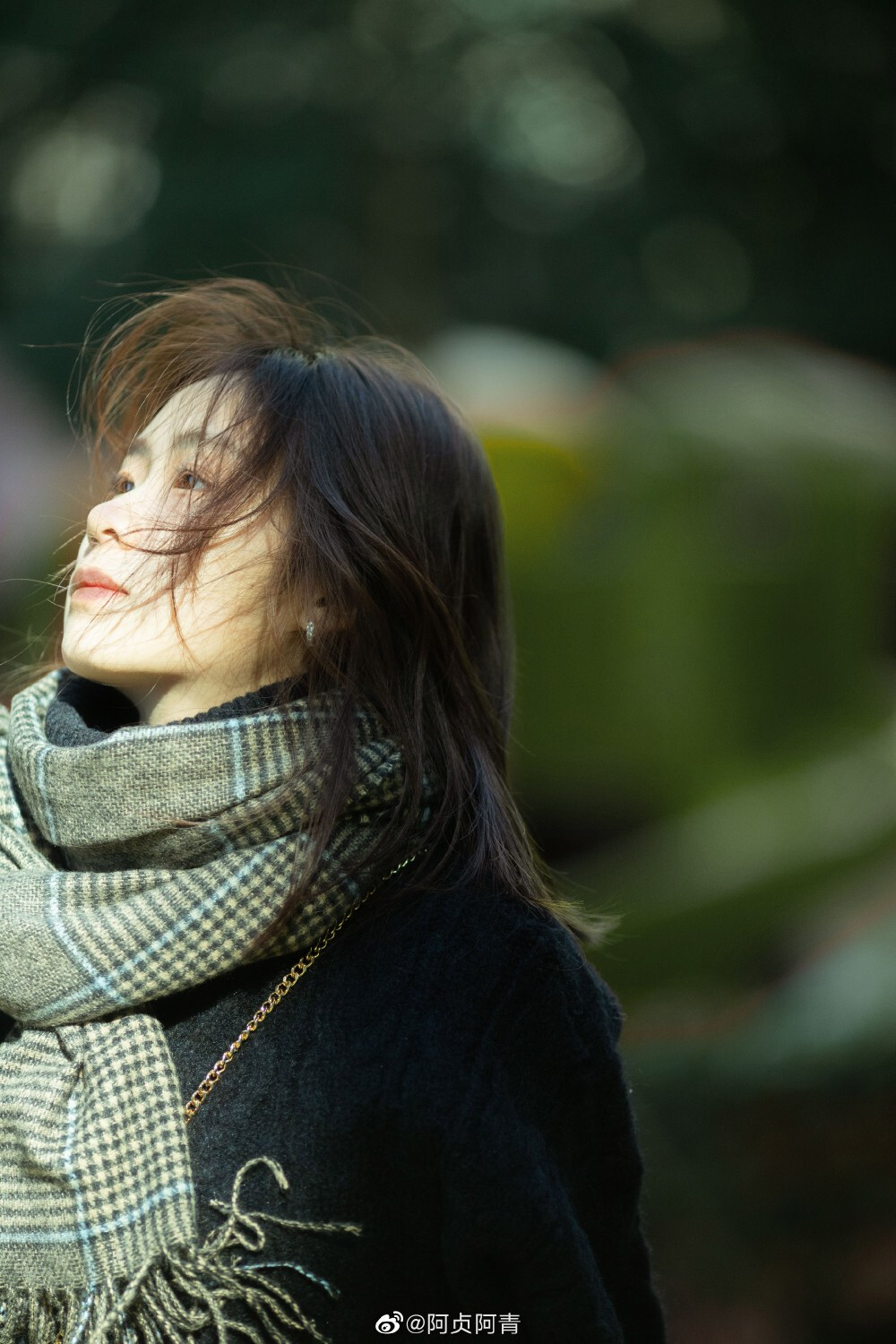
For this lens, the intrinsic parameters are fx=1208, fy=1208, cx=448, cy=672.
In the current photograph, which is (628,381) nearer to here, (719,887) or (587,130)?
(719,887)

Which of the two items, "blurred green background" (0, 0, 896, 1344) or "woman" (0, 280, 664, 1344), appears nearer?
"woman" (0, 280, 664, 1344)

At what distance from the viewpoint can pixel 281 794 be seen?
1.28 m

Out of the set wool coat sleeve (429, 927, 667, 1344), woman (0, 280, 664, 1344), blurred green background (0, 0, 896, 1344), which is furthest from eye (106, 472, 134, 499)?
wool coat sleeve (429, 927, 667, 1344)

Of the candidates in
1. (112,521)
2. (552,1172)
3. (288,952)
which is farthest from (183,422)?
(552,1172)

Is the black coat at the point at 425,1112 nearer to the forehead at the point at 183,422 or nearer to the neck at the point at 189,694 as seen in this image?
the neck at the point at 189,694

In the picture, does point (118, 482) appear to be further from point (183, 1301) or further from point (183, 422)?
point (183, 1301)

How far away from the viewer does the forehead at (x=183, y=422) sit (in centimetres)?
143

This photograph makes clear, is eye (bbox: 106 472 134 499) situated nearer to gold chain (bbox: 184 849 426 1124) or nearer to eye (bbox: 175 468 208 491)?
eye (bbox: 175 468 208 491)

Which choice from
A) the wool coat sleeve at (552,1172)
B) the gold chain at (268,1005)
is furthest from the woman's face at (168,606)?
the wool coat sleeve at (552,1172)

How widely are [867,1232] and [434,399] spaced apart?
8.23ft

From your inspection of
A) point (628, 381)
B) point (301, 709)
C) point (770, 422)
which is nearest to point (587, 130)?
point (628, 381)

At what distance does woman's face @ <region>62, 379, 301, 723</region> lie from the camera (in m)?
1.35

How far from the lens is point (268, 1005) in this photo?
1326 millimetres

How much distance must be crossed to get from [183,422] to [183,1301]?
965mm
